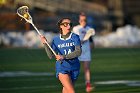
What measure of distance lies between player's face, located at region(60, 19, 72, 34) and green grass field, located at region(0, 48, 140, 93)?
473 centimetres

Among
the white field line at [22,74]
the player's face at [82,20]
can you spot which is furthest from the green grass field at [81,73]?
the player's face at [82,20]

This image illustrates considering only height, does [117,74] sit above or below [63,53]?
below

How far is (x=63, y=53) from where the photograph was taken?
1523 cm

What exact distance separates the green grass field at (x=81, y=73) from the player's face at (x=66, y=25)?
4.73 m

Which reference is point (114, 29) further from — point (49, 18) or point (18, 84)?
point (18, 84)

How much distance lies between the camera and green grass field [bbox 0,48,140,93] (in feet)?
68.0

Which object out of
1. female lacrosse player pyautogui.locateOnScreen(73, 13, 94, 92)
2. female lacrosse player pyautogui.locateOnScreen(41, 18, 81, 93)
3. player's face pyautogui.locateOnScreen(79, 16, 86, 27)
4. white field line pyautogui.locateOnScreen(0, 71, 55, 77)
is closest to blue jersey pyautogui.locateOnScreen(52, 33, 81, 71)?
female lacrosse player pyautogui.locateOnScreen(41, 18, 81, 93)

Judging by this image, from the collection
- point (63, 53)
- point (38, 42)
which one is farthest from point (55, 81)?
point (38, 42)

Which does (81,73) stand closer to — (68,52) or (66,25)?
(68,52)

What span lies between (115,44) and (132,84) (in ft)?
84.4

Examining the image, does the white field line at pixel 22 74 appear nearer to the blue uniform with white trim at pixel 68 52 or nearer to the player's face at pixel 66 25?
the blue uniform with white trim at pixel 68 52

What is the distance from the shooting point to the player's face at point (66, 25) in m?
15.1

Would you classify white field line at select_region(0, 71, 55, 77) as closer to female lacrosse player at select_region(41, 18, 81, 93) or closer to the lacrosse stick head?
the lacrosse stick head

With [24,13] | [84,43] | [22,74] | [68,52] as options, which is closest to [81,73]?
[22,74]
